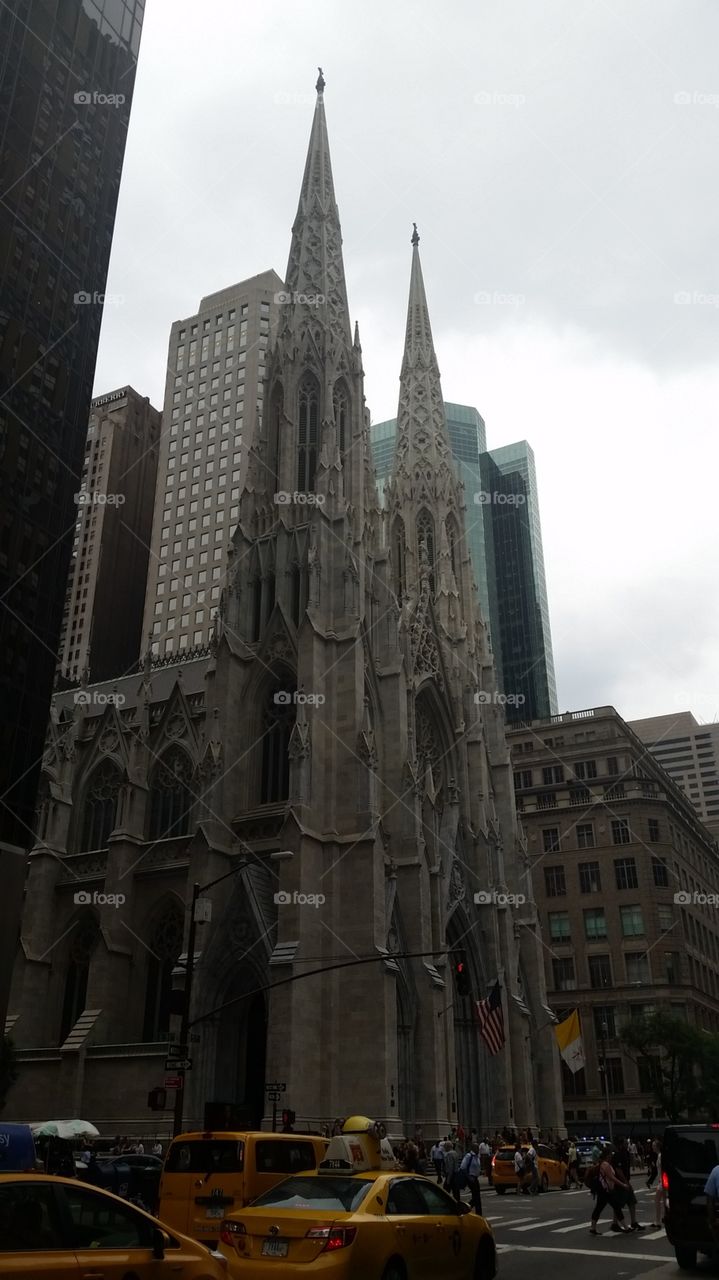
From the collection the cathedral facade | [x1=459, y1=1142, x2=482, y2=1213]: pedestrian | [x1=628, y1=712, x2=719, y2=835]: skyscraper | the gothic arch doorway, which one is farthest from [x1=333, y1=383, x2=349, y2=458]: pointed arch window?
[x1=628, y1=712, x2=719, y2=835]: skyscraper

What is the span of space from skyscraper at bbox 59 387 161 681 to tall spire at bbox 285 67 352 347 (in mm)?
26855

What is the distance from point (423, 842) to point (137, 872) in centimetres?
1224

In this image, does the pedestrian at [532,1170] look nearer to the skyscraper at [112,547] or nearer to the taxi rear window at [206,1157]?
the taxi rear window at [206,1157]

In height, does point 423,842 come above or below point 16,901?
above

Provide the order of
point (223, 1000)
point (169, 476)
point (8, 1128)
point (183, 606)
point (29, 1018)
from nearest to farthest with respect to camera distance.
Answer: point (8, 1128) → point (223, 1000) → point (29, 1018) → point (183, 606) → point (169, 476)

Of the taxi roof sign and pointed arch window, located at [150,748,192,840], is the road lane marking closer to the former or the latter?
the taxi roof sign

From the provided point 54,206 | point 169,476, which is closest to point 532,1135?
point 54,206

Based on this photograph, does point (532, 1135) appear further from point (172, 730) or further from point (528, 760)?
point (528, 760)

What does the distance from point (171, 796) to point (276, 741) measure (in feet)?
20.4

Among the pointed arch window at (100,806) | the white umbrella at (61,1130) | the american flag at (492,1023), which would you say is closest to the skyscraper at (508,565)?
the pointed arch window at (100,806)

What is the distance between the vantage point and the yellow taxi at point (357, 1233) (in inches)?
338

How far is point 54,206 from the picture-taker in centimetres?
3195

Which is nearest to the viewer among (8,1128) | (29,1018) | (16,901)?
(8,1128)

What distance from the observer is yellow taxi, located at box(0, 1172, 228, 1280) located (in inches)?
245
